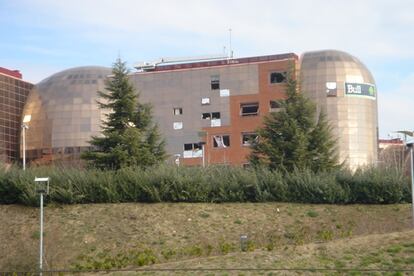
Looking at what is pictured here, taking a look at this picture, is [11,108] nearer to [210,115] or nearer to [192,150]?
[192,150]

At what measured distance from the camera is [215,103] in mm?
84312

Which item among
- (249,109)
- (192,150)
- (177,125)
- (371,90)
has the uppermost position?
(371,90)

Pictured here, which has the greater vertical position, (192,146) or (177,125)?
(177,125)

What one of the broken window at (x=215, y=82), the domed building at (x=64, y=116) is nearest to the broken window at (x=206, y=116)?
the broken window at (x=215, y=82)

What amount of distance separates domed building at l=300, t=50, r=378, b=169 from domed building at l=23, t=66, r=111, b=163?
25.0m

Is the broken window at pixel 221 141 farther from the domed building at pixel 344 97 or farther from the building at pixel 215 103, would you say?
the domed building at pixel 344 97

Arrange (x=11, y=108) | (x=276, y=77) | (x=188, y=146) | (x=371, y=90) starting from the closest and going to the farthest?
(x=276, y=77)
(x=371, y=90)
(x=188, y=146)
(x=11, y=108)

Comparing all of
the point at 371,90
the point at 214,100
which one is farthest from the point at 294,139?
the point at 371,90

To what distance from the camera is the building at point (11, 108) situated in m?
88.4

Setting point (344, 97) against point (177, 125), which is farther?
point (177, 125)

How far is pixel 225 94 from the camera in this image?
84062 millimetres

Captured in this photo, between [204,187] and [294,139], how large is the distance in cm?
944

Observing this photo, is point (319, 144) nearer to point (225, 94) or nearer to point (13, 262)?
point (13, 262)

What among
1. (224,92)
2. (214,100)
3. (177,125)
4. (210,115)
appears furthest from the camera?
(177,125)
